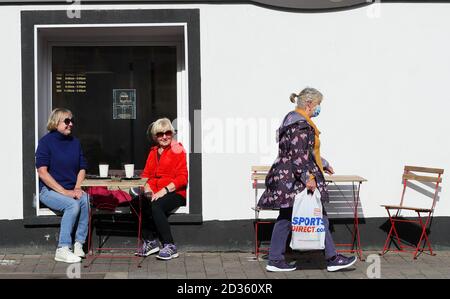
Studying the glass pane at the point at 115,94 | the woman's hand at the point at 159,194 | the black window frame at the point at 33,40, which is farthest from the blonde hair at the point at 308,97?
the glass pane at the point at 115,94

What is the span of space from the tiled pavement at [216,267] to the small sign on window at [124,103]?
5.64ft

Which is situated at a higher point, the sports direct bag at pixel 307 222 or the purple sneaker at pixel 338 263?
the sports direct bag at pixel 307 222

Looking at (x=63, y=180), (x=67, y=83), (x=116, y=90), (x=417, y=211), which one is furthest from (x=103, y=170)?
(x=417, y=211)

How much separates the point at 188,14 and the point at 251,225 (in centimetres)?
235

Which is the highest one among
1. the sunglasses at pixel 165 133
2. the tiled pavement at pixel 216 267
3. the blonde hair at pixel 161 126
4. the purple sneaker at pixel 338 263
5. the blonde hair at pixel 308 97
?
the blonde hair at pixel 308 97

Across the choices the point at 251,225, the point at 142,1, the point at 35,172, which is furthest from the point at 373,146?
the point at 35,172

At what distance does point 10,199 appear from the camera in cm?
952

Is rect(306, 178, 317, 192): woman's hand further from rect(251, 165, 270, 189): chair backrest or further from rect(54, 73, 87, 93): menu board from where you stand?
rect(54, 73, 87, 93): menu board

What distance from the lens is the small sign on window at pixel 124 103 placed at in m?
10.1

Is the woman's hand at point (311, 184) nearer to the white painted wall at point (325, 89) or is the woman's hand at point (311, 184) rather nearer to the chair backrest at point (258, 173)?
the chair backrest at point (258, 173)

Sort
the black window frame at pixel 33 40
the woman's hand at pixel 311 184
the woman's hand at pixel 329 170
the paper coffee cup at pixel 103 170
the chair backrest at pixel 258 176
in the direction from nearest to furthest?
the woman's hand at pixel 311 184 < the woman's hand at pixel 329 170 < the paper coffee cup at pixel 103 170 < the chair backrest at pixel 258 176 < the black window frame at pixel 33 40

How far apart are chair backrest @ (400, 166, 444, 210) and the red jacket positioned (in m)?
2.36

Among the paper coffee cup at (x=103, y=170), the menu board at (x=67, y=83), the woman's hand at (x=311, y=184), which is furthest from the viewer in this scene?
the menu board at (x=67, y=83)
